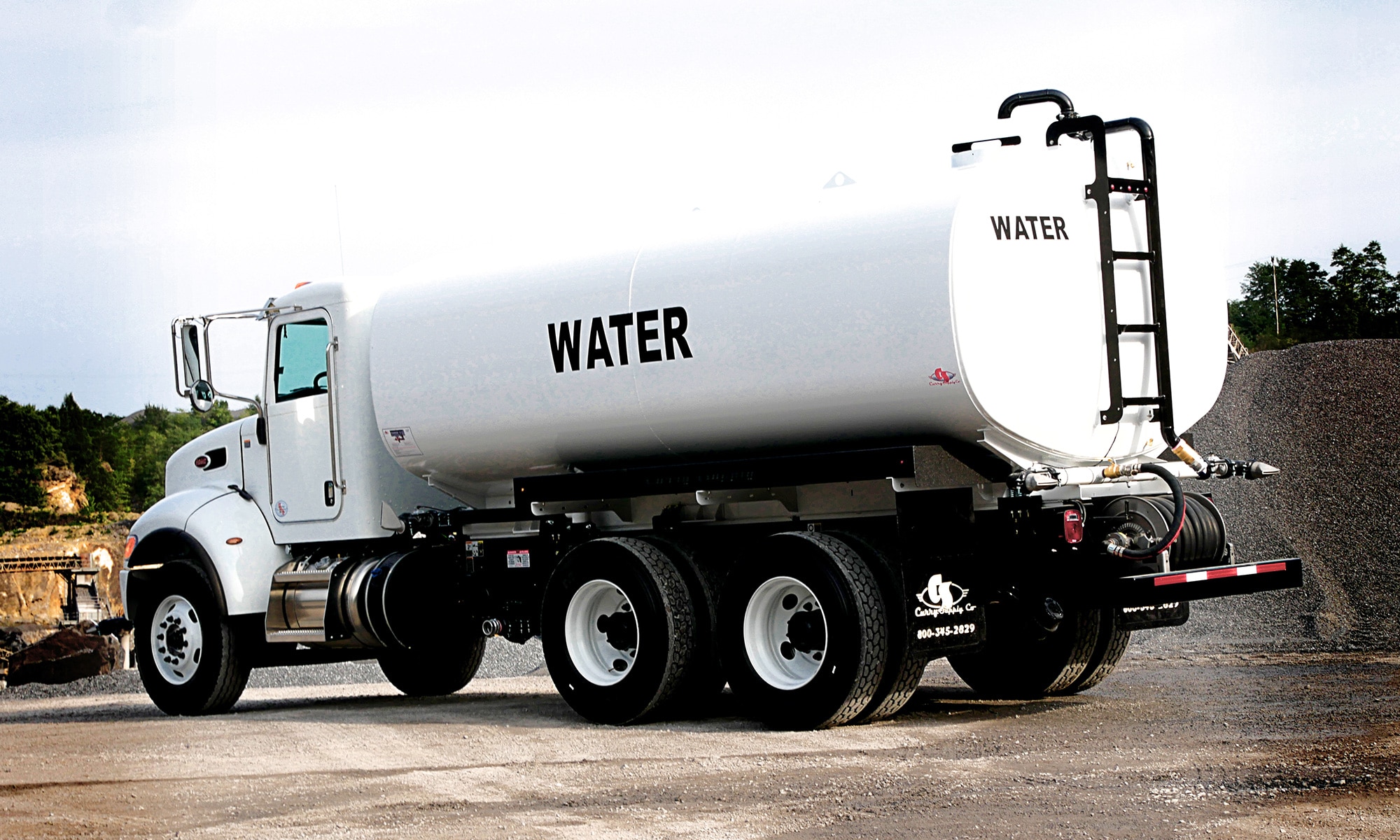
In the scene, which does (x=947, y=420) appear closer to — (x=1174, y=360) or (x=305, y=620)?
(x=1174, y=360)

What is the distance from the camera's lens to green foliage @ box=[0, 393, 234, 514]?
90.2m

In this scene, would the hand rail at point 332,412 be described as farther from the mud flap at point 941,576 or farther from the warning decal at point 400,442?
the mud flap at point 941,576

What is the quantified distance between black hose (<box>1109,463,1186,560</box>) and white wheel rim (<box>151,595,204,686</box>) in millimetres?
8088

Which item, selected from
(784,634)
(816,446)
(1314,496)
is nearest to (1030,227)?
(816,446)

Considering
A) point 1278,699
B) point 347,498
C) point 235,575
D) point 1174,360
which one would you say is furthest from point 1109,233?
point 235,575

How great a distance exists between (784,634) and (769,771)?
2.09 meters

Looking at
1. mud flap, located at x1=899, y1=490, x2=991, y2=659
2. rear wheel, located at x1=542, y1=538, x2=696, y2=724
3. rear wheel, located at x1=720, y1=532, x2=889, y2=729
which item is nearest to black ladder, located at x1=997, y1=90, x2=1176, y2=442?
mud flap, located at x1=899, y1=490, x2=991, y2=659

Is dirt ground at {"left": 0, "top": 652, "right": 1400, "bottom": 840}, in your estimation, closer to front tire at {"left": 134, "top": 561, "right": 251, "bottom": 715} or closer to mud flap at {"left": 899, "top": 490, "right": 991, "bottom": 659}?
front tire at {"left": 134, "top": 561, "right": 251, "bottom": 715}

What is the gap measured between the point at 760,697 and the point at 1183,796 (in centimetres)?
381

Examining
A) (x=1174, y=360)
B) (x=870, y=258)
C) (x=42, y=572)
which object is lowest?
(x=42, y=572)

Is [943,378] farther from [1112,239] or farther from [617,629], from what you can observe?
[617,629]

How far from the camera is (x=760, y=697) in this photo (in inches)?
422

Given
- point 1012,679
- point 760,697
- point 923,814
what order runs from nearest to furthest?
point 923,814 → point 760,697 → point 1012,679

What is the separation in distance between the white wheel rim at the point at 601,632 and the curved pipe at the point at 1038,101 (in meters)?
4.43
